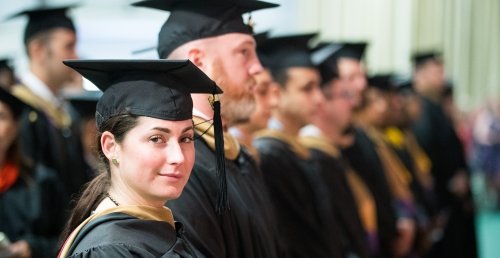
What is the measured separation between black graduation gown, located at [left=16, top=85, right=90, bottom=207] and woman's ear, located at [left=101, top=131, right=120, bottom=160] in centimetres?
242

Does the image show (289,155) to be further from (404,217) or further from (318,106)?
(404,217)

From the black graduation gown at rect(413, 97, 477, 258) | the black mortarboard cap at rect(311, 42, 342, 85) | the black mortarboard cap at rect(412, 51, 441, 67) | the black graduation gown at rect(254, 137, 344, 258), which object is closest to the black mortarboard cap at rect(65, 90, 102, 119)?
the black graduation gown at rect(254, 137, 344, 258)

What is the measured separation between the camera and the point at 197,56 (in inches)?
153

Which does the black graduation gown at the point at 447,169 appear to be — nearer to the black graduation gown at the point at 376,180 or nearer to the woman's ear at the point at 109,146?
the black graduation gown at the point at 376,180

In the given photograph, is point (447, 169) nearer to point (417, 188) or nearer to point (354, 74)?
point (417, 188)

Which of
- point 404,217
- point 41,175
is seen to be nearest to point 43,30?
point 41,175

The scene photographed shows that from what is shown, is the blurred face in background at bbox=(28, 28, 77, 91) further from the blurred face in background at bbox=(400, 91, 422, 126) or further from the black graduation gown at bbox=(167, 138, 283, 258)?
the blurred face in background at bbox=(400, 91, 422, 126)

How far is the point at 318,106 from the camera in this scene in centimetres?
603

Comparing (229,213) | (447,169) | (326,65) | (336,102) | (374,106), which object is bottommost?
(447,169)

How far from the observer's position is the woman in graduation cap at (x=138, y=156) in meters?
2.93

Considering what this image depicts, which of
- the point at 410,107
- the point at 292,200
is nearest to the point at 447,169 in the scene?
the point at 410,107

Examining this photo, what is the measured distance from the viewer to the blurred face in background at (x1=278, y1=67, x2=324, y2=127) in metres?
5.78

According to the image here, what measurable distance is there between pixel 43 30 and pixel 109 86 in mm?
3008

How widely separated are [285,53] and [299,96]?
0.98ft
